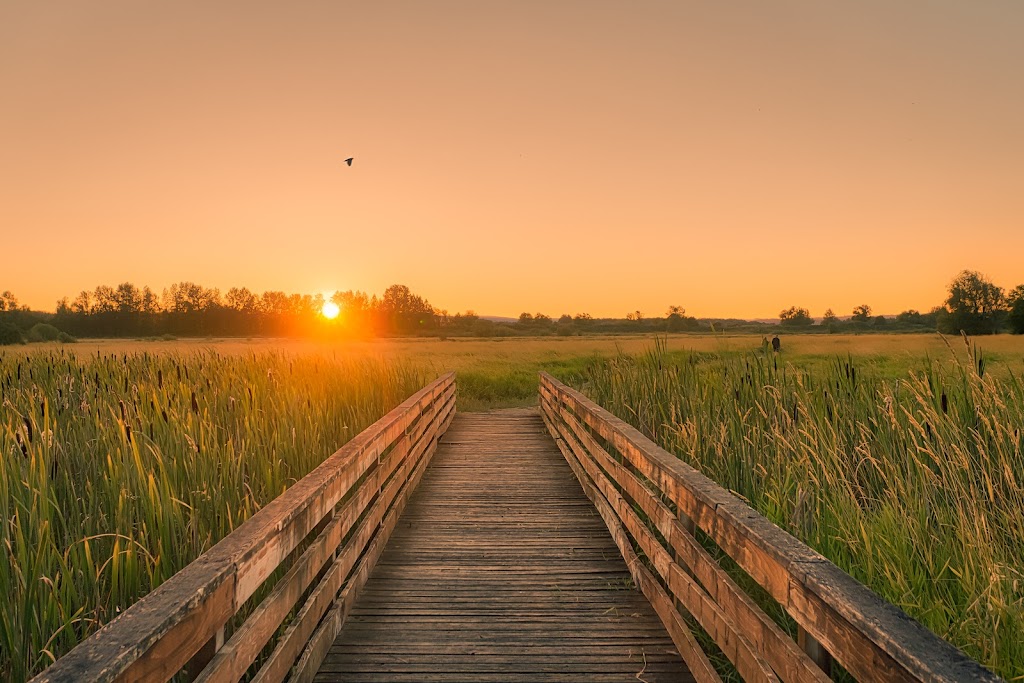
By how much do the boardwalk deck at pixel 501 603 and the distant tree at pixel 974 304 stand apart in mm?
89841

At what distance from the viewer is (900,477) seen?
4141mm

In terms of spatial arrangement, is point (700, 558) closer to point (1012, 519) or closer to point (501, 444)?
point (1012, 519)

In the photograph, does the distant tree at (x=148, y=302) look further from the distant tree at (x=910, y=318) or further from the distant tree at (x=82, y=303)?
the distant tree at (x=910, y=318)

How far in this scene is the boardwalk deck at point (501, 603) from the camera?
11.4ft

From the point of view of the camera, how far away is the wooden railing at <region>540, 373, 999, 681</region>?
161 cm

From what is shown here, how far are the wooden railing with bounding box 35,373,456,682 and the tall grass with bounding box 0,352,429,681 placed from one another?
516mm

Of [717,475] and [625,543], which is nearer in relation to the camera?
[625,543]

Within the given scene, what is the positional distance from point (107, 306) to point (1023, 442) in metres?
115

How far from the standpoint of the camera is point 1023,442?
467cm

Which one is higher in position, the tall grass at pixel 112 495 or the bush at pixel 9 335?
the bush at pixel 9 335

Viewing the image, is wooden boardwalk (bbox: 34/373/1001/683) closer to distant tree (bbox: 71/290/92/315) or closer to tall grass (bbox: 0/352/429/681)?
tall grass (bbox: 0/352/429/681)

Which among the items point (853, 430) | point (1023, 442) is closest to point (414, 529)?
point (853, 430)

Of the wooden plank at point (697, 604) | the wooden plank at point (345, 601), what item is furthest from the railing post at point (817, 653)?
the wooden plank at point (345, 601)

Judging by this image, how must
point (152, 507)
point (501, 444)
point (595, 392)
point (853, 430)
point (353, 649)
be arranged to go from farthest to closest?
1. point (595, 392)
2. point (501, 444)
3. point (853, 430)
4. point (353, 649)
5. point (152, 507)
